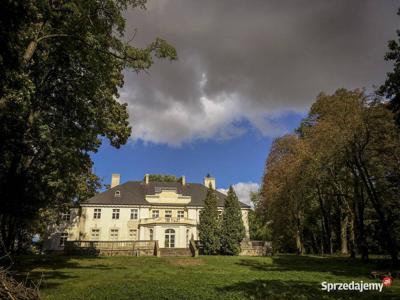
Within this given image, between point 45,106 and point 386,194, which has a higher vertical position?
point 45,106

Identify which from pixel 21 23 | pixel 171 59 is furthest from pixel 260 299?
pixel 21 23

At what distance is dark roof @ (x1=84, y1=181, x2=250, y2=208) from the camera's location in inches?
1780

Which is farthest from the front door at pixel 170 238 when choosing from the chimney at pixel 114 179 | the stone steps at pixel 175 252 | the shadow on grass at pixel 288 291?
the shadow on grass at pixel 288 291

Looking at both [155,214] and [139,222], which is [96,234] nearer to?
[139,222]

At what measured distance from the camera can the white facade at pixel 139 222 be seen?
41.4 m

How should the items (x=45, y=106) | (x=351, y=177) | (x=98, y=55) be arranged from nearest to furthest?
(x=98, y=55) → (x=45, y=106) → (x=351, y=177)

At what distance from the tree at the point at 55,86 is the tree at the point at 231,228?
700 inches

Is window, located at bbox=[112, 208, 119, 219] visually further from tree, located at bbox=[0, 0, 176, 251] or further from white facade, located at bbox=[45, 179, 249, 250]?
tree, located at bbox=[0, 0, 176, 251]

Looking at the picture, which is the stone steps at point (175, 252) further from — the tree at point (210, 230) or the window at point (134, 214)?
the window at point (134, 214)

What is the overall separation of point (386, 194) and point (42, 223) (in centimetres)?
3388

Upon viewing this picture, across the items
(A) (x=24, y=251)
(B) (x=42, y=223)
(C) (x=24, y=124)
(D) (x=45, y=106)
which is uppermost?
(D) (x=45, y=106)

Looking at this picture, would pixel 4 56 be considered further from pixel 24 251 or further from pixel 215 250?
pixel 24 251

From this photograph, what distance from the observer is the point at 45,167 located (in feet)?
61.4

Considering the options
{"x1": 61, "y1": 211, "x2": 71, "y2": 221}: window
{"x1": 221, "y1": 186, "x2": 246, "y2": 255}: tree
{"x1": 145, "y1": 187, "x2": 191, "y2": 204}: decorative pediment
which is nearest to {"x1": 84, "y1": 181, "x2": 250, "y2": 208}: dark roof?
{"x1": 145, "y1": 187, "x2": 191, "y2": 204}: decorative pediment
